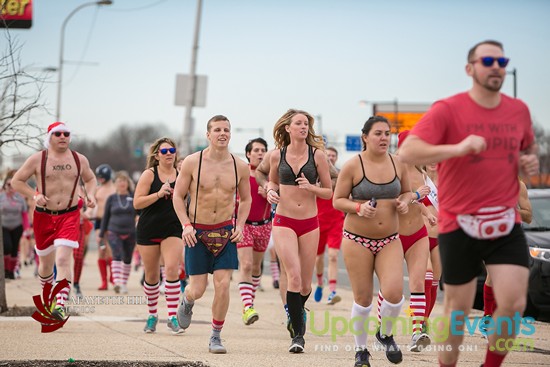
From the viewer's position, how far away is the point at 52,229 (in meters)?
11.4

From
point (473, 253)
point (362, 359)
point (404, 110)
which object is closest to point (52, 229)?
point (362, 359)

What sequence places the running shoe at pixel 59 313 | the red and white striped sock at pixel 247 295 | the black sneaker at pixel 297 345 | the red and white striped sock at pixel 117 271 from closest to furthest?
the black sneaker at pixel 297 345 → the running shoe at pixel 59 313 → the red and white striped sock at pixel 247 295 → the red and white striped sock at pixel 117 271

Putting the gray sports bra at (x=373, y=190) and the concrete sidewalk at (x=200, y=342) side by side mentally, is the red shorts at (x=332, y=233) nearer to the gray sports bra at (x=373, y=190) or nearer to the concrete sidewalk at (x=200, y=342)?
the concrete sidewalk at (x=200, y=342)

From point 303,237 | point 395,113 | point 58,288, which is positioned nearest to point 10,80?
point 58,288

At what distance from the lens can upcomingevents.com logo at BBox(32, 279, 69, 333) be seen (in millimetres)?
10617

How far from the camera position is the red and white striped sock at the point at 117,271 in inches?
672

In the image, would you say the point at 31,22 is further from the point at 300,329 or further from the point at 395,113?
the point at 395,113

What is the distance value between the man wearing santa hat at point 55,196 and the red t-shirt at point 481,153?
5867mm

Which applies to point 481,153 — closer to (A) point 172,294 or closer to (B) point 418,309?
(B) point 418,309

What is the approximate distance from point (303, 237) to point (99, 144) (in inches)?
5611

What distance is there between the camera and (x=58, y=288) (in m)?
10.9

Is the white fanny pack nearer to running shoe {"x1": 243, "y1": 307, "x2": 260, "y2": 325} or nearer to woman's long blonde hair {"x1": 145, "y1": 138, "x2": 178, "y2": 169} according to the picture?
running shoe {"x1": 243, "y1": 307, "x2": 260, "y2": 325}

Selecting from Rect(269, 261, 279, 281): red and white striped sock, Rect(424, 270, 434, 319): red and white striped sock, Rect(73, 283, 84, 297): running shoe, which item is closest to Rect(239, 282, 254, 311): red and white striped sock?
Rect(424, 270, 434, 319): red and white striped sock

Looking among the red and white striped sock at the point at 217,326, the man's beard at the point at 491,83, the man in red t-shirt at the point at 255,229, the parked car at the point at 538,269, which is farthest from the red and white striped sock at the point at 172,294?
the man's beard at the point at 491,83
